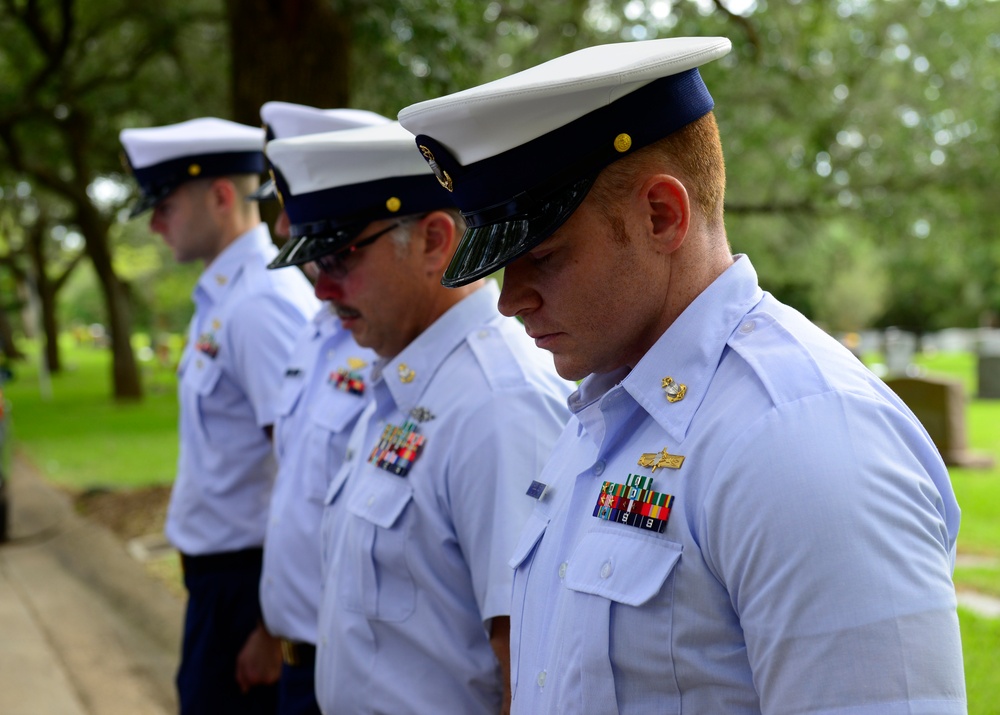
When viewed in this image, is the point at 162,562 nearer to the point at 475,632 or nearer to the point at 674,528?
the point at 475,632

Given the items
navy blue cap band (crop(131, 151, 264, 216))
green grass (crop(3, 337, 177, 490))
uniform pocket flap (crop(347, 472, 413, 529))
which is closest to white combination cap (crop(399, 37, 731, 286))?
uniform pocket flap (crop(347, 472, 413, 529))

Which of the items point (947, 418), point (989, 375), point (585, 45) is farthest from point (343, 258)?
point (989, 375)

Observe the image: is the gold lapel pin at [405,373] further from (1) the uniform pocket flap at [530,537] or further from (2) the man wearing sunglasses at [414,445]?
(1) the uniform pocket flap at [530,537]

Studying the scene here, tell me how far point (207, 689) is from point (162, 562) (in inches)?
169

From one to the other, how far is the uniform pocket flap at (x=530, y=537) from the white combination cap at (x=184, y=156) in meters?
2.52

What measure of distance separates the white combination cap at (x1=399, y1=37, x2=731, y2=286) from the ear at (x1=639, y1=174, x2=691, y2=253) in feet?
0.20

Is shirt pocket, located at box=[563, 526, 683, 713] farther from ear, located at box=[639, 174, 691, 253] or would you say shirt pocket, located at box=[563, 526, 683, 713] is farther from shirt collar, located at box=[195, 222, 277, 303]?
shirt collar, located at box=[195, 222, 277, 303]

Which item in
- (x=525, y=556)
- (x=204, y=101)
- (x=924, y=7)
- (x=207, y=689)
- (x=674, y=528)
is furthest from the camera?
(x=204, y=101)

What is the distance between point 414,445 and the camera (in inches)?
89.7

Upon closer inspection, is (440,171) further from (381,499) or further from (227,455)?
(227,455)

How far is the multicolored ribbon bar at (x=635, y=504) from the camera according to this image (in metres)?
1.34

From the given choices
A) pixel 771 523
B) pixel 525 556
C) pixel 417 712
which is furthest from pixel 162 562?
pixel 771 523

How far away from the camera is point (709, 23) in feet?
27.1

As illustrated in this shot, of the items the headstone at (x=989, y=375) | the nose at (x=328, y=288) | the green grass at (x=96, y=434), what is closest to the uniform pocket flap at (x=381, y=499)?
the nose at (x=328, y=288)
